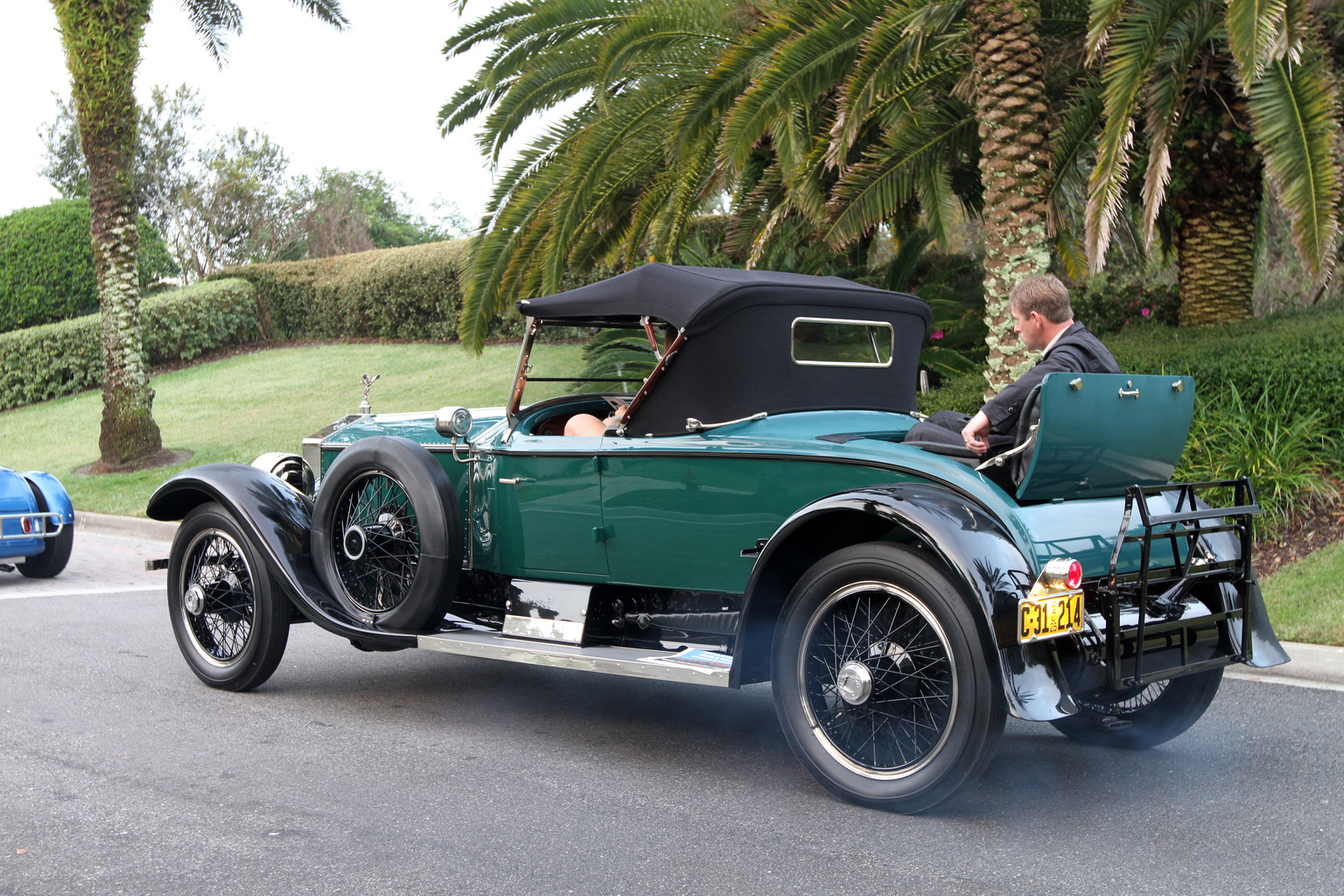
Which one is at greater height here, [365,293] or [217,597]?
[365,293]

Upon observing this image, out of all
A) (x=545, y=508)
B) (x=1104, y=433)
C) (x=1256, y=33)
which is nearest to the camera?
(x=1104, y=433)

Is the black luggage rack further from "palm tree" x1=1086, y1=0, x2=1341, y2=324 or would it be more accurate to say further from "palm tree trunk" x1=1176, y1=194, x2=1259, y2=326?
"palm tree trunk" x1=1176, y1=194, x2=1259, y2=326

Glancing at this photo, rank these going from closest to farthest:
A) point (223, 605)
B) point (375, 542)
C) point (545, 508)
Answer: point (545, 508), point (375, 542), point (223, 605)

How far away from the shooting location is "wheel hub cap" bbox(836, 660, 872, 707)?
12.7 ft

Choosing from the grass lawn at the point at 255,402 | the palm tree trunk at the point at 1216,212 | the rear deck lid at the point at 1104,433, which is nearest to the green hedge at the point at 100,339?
the grass lawn at the point at 255,402

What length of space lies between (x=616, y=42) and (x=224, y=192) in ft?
106

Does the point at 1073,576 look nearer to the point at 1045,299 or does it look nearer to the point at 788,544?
the point at 788,544

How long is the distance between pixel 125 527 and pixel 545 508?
9946 millimetres

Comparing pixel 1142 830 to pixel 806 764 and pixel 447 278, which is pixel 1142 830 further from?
pixel 447 278

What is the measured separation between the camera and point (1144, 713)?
181 inches

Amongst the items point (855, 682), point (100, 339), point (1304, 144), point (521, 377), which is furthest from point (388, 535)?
point (100, 339)

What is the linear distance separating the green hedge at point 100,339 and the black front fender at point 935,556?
77.9 ft

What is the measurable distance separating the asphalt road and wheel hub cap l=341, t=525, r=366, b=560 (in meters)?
0.72

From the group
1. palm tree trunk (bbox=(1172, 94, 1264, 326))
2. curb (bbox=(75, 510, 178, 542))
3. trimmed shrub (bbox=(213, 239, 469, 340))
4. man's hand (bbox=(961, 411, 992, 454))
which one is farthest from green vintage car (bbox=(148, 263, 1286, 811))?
trimmed shrub (bbox=(213, 239, 469, 340))
